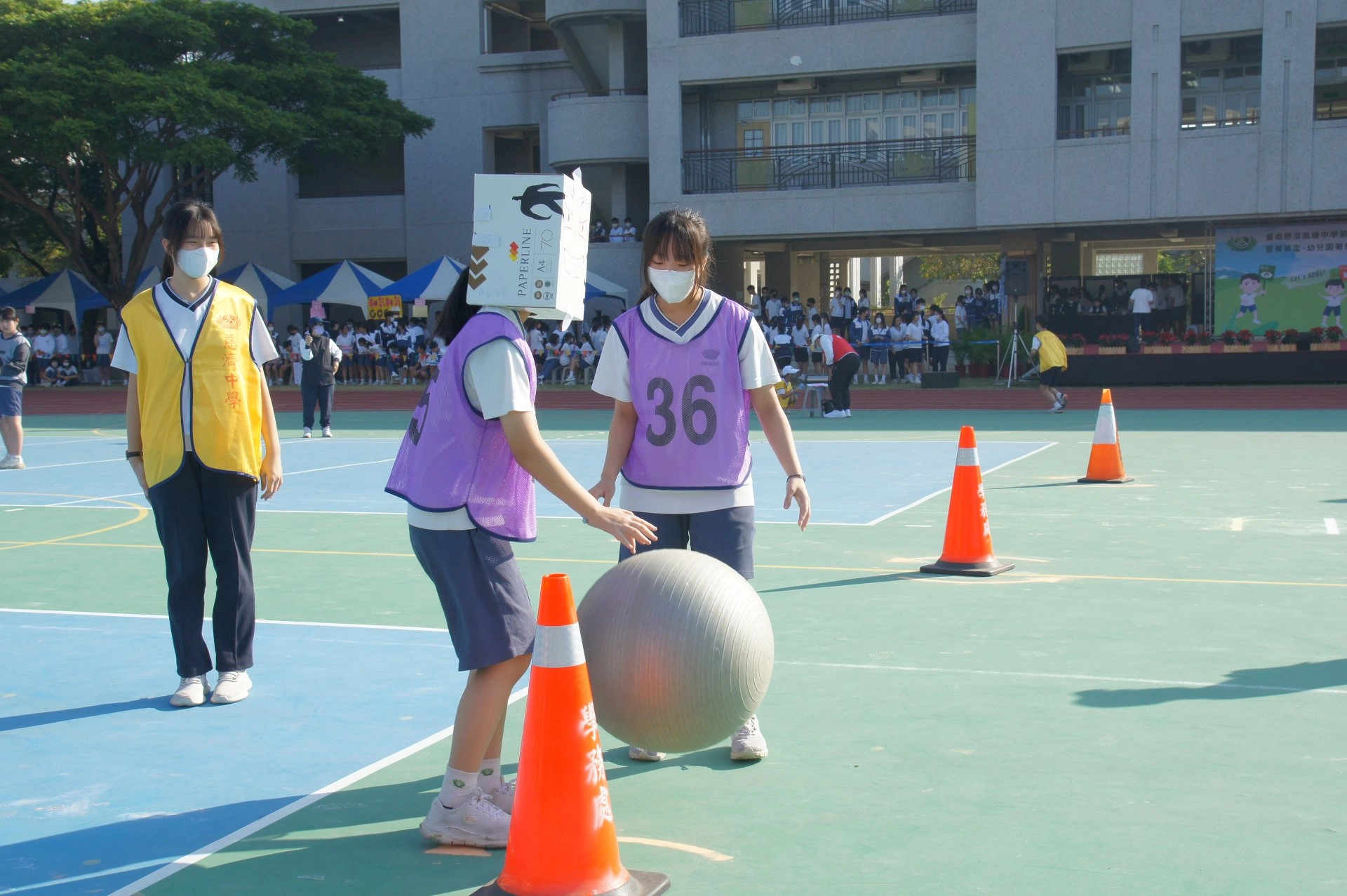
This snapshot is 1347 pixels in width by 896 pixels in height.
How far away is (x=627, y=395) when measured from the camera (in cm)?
546

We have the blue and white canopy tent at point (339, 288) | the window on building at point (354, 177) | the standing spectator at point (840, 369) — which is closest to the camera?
the standing spectator at point (840, 369)

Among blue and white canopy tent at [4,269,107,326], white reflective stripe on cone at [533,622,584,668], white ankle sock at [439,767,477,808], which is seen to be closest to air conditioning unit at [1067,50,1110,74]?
blue and white canopy tent at [4,269,107,326]

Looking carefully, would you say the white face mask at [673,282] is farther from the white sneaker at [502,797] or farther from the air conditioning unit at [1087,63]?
the air conditioning unit at [1087,63]

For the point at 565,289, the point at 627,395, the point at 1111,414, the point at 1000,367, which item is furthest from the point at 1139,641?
the point at 1000,367

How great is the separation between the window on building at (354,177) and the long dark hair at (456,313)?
45677 mm

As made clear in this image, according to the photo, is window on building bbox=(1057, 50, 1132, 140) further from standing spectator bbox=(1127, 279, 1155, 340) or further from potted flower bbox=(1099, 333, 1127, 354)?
potted flower bbox=(1099, 333, 1127, 354)

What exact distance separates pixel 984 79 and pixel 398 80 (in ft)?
70.1

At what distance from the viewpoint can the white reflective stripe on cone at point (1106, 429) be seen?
1405 cm

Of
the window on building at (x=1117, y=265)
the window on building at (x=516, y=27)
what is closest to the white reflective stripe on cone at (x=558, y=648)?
the window on building at (x=516, y=27)

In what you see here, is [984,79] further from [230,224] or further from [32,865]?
[32,865]

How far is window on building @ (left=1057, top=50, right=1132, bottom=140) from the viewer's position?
3678 cm

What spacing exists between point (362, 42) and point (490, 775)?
49143 mm

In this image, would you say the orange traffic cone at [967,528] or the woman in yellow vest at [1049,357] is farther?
the woman in yellow vest at [1049,357]

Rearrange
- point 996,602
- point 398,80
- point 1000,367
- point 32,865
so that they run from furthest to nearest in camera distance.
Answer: point 398,80 < point 1000,367 < point 996,602 < point 32,865
